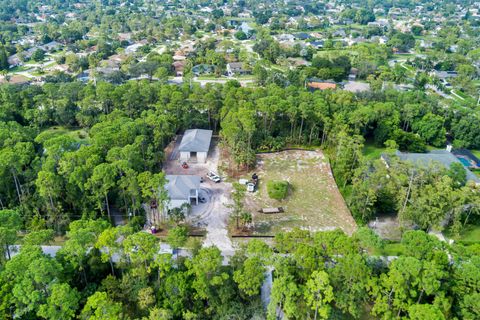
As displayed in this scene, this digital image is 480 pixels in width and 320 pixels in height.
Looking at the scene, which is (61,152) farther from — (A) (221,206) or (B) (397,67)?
(B) (397,67)

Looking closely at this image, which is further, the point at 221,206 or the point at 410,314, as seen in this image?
the point at 221,206

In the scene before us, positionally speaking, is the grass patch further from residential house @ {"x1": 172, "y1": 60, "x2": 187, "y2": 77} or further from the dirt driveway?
residential house @ {"x1": 172, "y1": 60, "x2": 187, "y2": 77}

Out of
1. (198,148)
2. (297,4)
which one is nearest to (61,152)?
(198,148)

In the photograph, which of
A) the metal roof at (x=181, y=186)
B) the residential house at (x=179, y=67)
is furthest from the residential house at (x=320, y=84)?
the metal roof at (x=181, y=186)

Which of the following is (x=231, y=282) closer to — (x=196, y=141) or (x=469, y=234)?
(x=196, y=141)

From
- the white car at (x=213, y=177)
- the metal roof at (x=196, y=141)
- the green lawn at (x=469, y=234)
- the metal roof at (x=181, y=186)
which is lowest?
the green lawn at (x=469, y=234)

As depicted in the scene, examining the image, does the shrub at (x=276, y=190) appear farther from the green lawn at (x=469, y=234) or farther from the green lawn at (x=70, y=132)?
the green lawn at (x=70, y=132)
